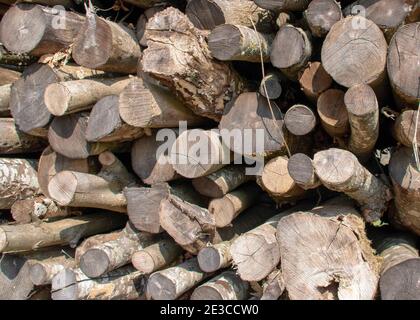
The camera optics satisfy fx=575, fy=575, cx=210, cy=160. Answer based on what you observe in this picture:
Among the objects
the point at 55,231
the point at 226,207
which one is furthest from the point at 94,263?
the point at 226,207

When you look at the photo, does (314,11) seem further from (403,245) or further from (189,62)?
(403,245)

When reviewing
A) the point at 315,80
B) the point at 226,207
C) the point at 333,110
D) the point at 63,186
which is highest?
the point at 315,80

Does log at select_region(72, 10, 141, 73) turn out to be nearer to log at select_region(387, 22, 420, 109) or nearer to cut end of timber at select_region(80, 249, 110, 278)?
cut end of timber at select_region(80, 249, 110, 278)

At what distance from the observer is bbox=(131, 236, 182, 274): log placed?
3.46 metres

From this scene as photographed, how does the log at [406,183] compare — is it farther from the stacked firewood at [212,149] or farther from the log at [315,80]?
the log at [315,80]

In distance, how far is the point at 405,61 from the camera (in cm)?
284

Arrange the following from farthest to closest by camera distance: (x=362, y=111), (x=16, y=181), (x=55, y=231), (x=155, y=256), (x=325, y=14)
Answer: (x=16, y=181) → (x=55, y=231) → (x=155, y=256) → (x=325, y=14) → (x=362, y=111)

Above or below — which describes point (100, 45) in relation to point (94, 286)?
above

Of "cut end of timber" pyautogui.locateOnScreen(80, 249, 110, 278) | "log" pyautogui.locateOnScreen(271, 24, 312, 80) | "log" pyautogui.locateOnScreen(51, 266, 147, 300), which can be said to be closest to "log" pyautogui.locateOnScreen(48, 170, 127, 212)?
"cut end of timber" pyautogui.locateOnScreen(80, 249, 110, 278)

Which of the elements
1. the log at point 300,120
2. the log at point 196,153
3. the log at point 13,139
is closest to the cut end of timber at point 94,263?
the log at point 196,153

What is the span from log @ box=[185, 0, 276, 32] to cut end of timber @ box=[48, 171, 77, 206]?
120cm

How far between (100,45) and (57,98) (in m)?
0.42

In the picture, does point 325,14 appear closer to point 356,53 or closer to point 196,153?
point 356,53

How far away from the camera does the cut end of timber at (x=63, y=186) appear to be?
3.47 metres
